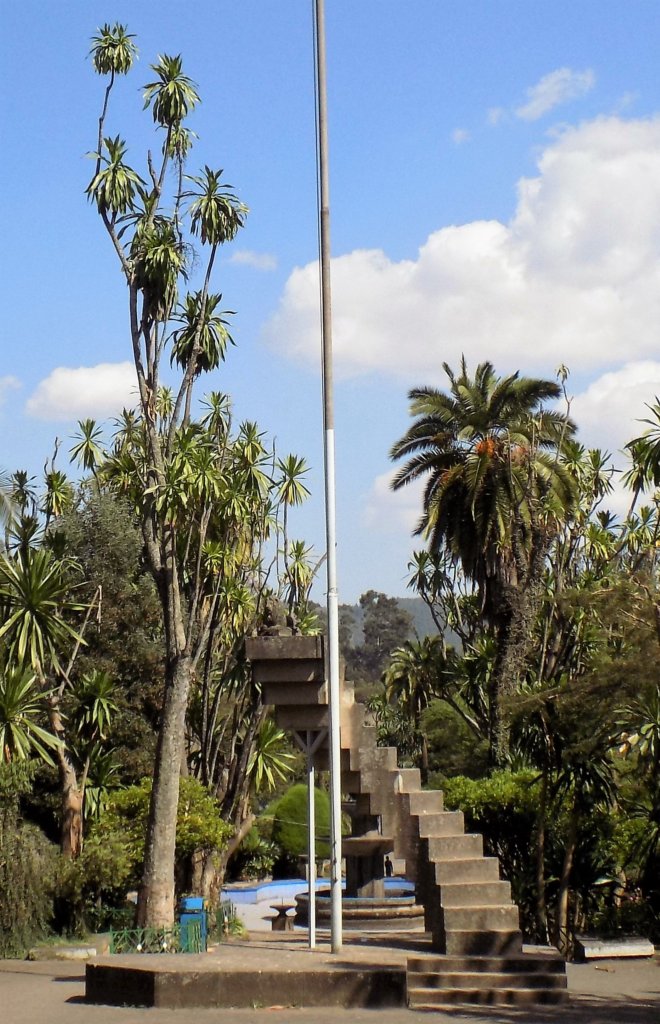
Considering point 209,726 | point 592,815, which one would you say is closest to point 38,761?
point 209,726

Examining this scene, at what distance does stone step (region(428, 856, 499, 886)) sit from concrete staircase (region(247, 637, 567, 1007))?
0.01 metres

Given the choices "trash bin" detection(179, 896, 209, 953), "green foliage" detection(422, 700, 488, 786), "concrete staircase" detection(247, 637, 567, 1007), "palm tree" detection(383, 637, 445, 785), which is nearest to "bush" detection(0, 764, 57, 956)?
"trash bin" detection(179, 896, 209, 953)

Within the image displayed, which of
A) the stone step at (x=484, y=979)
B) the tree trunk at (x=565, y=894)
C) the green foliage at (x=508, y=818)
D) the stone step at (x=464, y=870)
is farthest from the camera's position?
the green foliage at (x=508, y=818)

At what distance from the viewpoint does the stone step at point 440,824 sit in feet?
46.4

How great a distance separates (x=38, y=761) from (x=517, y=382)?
15.6 meters

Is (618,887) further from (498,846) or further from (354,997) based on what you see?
(354,997)

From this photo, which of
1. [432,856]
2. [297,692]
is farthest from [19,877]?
[432,856]

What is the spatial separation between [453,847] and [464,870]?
0.36 meters

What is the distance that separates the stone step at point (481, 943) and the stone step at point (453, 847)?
94 centimetres

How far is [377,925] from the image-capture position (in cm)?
2119

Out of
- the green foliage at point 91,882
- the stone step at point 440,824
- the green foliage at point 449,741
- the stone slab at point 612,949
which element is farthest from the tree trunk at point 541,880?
the green foliage at point 449,741

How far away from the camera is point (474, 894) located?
44.2 ft

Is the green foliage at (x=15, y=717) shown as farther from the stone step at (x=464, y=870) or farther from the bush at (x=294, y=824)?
the bush at (x=294, y=824)

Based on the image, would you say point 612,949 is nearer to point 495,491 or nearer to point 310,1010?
point 310,1010
